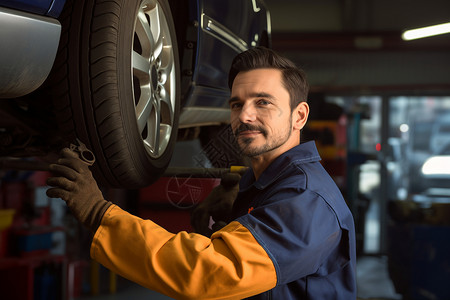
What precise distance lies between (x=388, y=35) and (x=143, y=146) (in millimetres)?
4547

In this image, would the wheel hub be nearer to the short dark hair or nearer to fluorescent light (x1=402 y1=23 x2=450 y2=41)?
the short dark hair

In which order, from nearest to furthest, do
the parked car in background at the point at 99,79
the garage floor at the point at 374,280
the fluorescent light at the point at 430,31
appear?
the parked car in background at the point at 99,79
the fluorescent light at the point at 430,31
the garage floor at the point at 374,280

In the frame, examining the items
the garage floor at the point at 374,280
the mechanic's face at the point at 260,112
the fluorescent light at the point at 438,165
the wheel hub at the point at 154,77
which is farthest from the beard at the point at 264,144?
the fluorescent light at the point at 438,165

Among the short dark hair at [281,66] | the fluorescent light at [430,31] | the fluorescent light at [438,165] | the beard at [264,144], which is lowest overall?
the fluorescent light at [438,165]

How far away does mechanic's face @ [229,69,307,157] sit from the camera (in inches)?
33.4

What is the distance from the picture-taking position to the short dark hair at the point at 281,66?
2.88 feet

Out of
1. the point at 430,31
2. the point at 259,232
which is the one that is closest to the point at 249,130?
the point at 259,232

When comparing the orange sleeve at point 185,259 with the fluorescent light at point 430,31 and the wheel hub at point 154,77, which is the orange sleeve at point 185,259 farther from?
the fluorescent light at point 430,31

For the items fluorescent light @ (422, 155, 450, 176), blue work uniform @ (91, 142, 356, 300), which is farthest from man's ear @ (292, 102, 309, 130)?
fluorescent light @ (422, 155, 450, 176)

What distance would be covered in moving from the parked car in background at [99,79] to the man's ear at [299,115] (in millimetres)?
311

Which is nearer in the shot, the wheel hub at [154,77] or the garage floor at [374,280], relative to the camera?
the wheel hub at [154,77]

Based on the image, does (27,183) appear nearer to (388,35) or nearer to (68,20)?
(68,20)

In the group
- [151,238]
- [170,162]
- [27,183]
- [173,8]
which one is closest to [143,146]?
[170,162]

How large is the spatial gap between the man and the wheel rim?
244 mm
